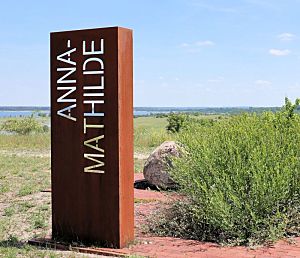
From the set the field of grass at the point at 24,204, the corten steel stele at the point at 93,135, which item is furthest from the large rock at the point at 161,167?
the corten steel stele at the point at 93,135

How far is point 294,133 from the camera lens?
7961 millimetres

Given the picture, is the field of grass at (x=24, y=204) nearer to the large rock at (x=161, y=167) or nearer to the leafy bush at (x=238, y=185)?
the leafy bush at (x=238, y=185)

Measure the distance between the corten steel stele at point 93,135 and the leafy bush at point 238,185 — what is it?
3.39ft

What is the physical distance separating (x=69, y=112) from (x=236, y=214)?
98.6 inches

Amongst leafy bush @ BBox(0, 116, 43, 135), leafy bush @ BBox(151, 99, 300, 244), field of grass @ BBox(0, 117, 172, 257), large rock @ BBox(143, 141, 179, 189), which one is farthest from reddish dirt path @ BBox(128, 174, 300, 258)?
leafy bush @ BBox(0, 116, 43, 135)

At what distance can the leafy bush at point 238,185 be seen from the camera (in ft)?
22.3

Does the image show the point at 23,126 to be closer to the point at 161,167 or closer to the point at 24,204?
the point at 161,167

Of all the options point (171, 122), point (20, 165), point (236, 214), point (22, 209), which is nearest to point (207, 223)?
point (236, 214)

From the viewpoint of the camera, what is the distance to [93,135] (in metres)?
6.79

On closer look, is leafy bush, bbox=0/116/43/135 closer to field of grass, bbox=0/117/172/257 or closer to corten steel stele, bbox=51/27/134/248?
field of grass, bbox=0/117/172/257

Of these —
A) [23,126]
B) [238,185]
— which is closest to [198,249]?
[238,185]

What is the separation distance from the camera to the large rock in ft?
35.9

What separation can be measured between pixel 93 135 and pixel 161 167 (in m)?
4.55

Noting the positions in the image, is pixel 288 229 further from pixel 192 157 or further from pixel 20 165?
pixel 20 165
